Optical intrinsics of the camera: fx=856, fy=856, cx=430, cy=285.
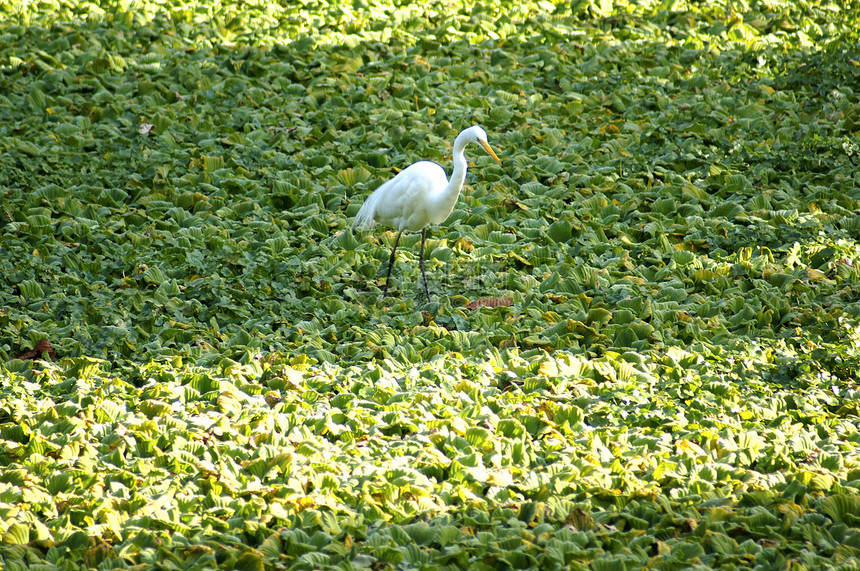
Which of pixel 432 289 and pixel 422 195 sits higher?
pixel 422 195

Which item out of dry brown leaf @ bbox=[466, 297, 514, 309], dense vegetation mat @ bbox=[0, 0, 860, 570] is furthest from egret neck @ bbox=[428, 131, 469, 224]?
dry brown leaf @ bbox=[466, 297, 514, 309]

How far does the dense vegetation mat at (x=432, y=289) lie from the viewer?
289 centimetres

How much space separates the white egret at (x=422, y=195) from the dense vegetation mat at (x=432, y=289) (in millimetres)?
292

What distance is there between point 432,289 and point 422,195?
1.76 ft

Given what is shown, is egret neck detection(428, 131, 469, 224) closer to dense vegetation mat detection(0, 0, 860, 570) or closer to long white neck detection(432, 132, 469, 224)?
long white neck detection(432, 132, 469, 224)

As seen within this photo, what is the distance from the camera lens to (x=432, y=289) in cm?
488

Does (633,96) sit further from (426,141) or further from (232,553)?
(232,553)

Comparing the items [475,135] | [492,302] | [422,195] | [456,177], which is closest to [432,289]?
[492,302]

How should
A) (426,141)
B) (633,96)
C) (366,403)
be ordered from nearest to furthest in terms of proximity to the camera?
(366,403), (426,141), (633,96)

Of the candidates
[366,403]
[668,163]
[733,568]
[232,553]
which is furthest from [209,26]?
[733,568]

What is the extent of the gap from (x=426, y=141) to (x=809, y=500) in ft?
13.5

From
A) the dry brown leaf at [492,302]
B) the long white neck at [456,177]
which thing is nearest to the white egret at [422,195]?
the long white neck at [456,177]

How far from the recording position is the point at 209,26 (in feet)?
26.7

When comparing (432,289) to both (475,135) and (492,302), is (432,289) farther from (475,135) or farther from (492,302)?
(475,135)
